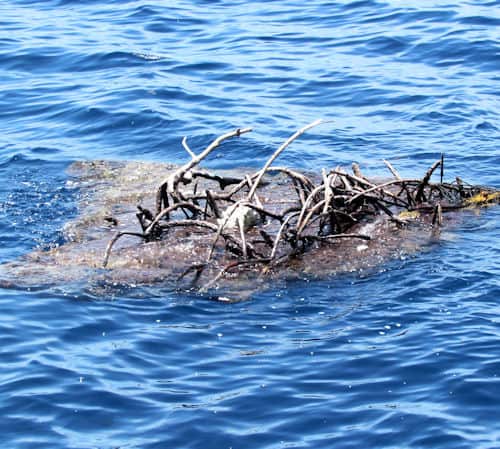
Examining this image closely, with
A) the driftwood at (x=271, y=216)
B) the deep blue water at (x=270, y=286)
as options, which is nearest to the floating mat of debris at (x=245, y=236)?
the driftwood at (x=271, y=216)

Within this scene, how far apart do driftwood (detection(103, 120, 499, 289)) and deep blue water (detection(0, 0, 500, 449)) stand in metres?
0.43

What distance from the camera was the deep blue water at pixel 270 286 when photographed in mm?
6512

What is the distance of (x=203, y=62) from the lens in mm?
16047

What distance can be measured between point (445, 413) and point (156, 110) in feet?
27.0

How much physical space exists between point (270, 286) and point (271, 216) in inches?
28.9

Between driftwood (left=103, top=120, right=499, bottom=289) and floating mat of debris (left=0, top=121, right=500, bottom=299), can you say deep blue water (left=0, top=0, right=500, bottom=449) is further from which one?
driftwood (left=103, top=120, right=499, bottom=289)

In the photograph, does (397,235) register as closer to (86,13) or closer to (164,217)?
(164,217)

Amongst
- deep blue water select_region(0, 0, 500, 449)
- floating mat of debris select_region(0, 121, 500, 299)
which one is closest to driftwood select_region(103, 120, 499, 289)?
floating mat of debris select_region(0, 121, 500, 299)

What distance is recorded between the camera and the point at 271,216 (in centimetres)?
889

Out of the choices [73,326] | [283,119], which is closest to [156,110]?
[283,119]

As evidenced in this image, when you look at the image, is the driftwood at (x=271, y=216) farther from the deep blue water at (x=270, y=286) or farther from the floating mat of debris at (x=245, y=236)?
the deep blue water at (x=270, y=286)

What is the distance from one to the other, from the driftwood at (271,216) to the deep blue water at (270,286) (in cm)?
43

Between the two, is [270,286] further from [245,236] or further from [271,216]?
[245,236]

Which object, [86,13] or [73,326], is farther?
[86,13]
